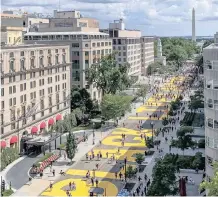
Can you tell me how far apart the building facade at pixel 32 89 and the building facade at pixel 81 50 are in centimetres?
1230

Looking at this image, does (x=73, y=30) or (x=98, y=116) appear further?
(x=73, y=30)

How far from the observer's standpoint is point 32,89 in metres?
71.4

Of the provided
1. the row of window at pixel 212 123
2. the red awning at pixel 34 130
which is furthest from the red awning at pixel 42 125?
the row of window at pixel 212 123

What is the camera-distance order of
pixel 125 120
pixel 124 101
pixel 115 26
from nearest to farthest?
pixel 124 101 → pixel 125 120 → pixel 115 26

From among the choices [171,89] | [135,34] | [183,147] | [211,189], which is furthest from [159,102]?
[211,189]

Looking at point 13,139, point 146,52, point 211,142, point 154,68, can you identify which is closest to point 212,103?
point 211,142

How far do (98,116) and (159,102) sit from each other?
2473 centimetres

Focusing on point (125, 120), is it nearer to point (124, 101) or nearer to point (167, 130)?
point (124, 101)

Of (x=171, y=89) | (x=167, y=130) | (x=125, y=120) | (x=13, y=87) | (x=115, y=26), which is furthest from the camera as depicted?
(x=115, y=26)

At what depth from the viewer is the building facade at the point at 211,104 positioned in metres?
37.1

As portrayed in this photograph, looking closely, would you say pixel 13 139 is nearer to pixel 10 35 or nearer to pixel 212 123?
pixel 10 35

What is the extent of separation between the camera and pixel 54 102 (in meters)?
79.2

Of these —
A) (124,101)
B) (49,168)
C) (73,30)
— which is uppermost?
(73,30)

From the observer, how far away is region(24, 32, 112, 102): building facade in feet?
320
